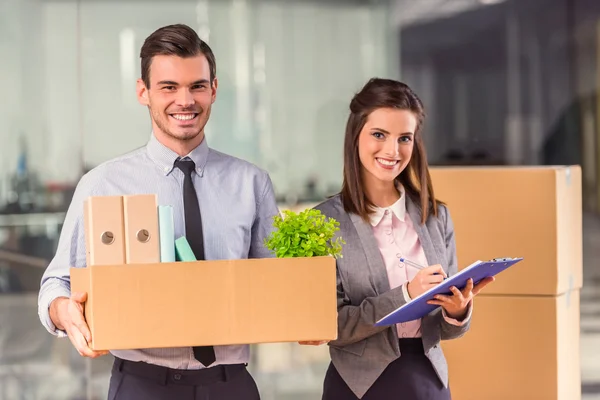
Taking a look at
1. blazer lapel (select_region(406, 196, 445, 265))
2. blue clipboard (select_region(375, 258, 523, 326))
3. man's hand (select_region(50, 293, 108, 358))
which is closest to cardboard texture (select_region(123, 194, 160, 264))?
man's hand (select_region(50, 293, 108, 358))

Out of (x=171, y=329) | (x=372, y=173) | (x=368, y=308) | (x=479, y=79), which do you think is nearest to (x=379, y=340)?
(x=368, y=308)

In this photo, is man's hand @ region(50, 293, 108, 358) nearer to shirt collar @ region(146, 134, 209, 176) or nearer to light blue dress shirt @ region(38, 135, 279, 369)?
light blue dress shirt @ region(38, 135, 279, 369)

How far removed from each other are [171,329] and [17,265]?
394cm

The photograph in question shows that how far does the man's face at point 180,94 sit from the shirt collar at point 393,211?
56 cm

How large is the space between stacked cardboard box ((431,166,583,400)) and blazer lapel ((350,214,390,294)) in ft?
2.81

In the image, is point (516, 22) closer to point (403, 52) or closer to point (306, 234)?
point (403, 52)

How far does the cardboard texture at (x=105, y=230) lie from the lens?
1889 millimetres

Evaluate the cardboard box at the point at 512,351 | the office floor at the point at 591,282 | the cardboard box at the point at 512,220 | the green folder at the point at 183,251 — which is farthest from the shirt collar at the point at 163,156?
the office floor at the point at 591,282

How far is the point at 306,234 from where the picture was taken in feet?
6.58

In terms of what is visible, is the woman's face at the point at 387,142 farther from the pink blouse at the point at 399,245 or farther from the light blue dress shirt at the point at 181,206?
the light blue dress shirt at the point at 181,206

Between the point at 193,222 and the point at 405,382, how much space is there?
0.67m

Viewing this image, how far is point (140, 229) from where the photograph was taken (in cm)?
190

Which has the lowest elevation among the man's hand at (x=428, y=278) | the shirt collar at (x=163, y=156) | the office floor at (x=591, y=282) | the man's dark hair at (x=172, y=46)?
the office floor at (x=591, y=282)

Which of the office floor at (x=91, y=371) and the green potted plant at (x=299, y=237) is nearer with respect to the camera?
the green potted plant at (x=299, y=237)
